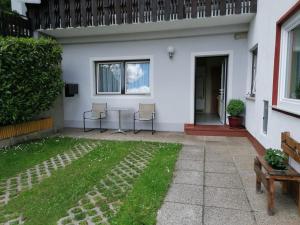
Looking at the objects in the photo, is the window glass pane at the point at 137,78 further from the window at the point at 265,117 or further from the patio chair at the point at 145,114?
the window at the point at 265,117

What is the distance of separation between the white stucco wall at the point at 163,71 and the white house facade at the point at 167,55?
0.03m

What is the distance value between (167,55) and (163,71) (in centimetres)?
49

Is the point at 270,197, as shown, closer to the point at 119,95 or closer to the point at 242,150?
the point at 242,150

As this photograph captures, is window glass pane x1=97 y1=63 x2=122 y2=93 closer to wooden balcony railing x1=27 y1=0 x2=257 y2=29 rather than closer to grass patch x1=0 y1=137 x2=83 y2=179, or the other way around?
wooden balcony railing x1=27 y1=0 x2=257 y2=29

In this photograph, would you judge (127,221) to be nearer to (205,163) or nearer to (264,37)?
(205,163)

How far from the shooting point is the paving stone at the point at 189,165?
3.96 metres

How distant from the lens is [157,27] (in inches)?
250

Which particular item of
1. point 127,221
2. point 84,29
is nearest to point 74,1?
point 84,29

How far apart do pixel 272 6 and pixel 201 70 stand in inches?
218

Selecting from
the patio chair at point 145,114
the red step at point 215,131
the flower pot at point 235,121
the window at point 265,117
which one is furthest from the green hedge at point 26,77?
the window at point 265,117

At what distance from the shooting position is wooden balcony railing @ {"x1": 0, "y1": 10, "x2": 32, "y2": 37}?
586 centimetres

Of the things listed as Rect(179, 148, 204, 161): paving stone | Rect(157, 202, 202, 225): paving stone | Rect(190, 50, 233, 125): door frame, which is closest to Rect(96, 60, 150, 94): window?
Rect(190, 50, 233, 125): door frame

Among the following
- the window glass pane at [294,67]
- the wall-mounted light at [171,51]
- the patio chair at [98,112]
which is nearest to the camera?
the window glass pane at [294,67]

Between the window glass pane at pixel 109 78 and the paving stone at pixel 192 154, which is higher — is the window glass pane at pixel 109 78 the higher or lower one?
the higher one
